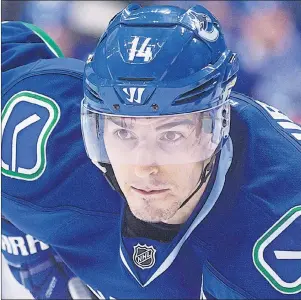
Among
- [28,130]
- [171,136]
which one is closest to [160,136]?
[171,136]

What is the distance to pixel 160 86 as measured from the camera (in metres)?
0.88

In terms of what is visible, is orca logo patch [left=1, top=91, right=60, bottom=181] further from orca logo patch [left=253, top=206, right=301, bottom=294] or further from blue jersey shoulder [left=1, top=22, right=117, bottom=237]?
orca logo patch [left=253, top=206, right=301, bottom=294]

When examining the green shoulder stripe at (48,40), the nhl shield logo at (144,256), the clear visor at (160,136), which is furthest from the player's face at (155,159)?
the green shoulder stripe at (48,40)

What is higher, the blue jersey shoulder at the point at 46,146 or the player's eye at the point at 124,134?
the player's eye at the point at 124,134

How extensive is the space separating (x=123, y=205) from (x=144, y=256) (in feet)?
0.27

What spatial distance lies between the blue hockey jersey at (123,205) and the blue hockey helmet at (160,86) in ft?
0.28

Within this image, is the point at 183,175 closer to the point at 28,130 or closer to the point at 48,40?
the point at 28,130

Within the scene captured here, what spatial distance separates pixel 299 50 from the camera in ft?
3.58

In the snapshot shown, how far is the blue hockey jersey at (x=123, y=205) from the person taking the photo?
1017mm

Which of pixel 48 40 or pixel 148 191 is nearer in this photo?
pixel 148 191

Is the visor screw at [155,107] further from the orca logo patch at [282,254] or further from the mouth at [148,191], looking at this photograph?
the orca logo patch at [282,254]

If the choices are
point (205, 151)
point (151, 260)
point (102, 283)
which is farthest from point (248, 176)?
point (102, 283)

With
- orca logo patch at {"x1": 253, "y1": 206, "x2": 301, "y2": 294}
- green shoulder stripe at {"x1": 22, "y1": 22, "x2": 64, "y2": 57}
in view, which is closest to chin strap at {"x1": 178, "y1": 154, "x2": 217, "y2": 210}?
orca logo patch at {"x1": 253, "y1": 206, "x2": 301, "y2": 294}

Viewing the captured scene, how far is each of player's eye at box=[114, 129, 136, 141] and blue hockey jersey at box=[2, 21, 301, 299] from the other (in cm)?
15
